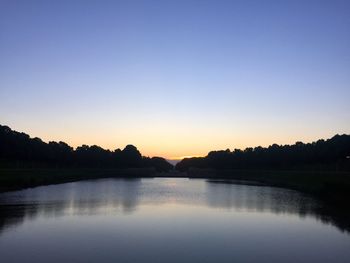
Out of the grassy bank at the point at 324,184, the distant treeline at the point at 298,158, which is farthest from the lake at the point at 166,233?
the distant treeline at the point at 298,158

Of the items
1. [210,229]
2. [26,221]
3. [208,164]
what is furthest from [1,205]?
[208,164]

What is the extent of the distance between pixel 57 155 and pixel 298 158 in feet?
185

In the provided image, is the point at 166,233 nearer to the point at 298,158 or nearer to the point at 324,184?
the point at 324,184

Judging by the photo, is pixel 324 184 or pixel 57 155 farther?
pixel 57 155

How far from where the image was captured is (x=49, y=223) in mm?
23844

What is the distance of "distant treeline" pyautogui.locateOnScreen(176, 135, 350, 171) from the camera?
77312 mm

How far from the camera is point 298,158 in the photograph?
322 ft

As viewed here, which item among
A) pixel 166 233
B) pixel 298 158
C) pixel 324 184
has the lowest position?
pixel 166 233

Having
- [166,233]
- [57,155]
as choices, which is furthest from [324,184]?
[57,155]

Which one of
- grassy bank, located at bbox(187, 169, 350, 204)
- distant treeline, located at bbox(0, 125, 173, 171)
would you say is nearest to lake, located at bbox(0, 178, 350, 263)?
grassy bank, located at bbox(187, 169, 350, 204)

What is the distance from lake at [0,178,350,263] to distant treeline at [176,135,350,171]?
46.5 meters

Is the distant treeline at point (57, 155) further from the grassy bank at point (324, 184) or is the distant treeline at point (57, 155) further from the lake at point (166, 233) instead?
the lake at point (166, 233)

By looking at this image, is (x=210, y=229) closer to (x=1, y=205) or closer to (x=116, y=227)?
(x=116, y=227)

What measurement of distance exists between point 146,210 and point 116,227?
868cm
